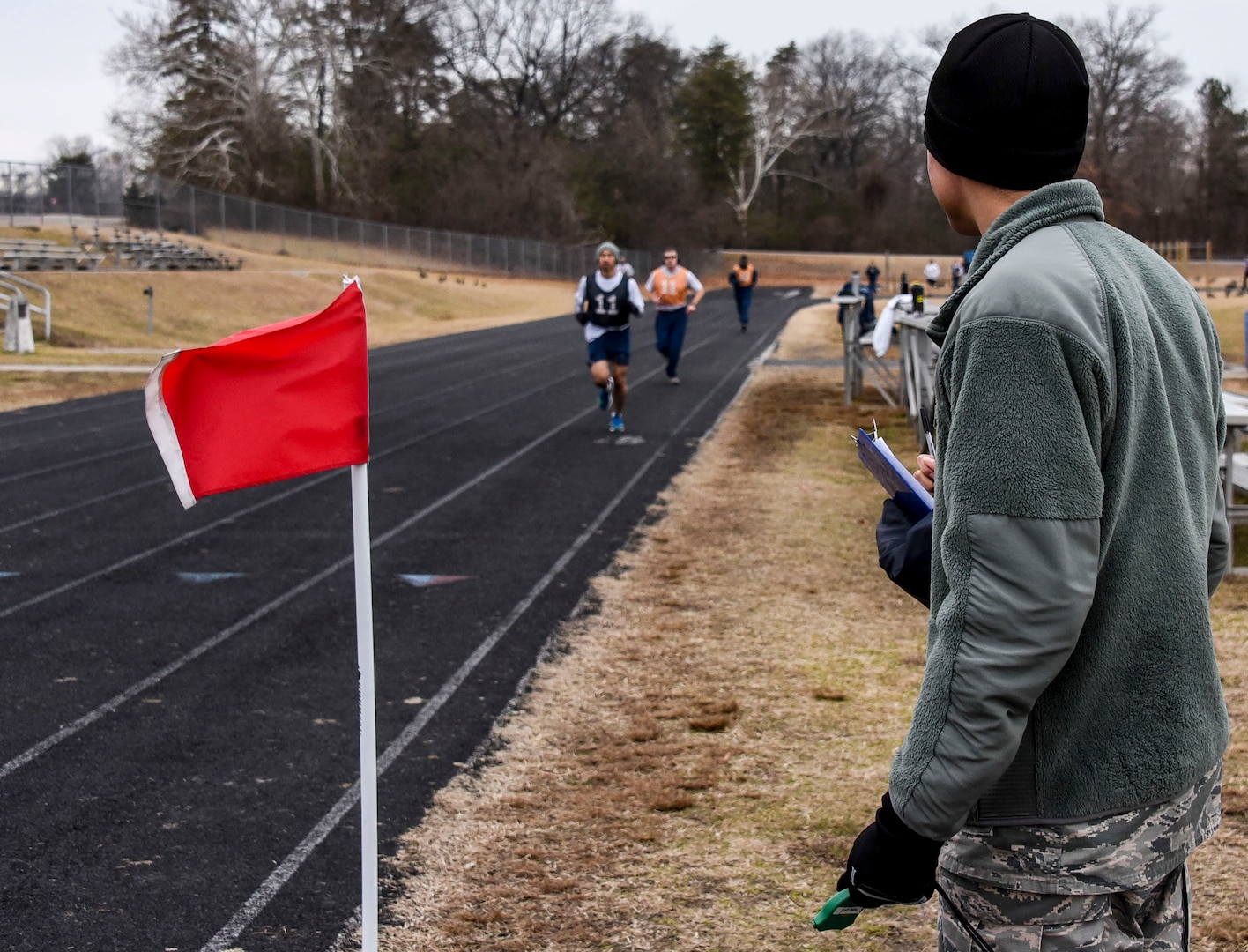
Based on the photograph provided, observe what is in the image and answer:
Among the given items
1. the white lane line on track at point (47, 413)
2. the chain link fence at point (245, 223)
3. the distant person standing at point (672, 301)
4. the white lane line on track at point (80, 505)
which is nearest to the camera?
the white lane line on track at point (80, 505)

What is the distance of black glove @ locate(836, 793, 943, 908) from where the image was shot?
75.5 inches

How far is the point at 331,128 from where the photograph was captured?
210 ft

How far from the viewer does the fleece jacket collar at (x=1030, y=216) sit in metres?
1.92

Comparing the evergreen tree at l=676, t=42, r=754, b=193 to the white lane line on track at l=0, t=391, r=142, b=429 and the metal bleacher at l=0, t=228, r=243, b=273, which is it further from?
the white lane line on track at l=0, t=391, r=142, b=429

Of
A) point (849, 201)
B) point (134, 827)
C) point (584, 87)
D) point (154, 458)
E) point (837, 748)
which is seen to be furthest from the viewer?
point (849, 201)

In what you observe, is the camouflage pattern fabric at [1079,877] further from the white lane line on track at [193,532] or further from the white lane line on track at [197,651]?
the white lane line on track at [193,532]

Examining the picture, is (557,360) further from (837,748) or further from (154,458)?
(837,748)

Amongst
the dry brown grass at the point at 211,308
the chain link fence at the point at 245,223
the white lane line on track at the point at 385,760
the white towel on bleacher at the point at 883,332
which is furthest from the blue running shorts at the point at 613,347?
the chain link fence at the point at 245,223

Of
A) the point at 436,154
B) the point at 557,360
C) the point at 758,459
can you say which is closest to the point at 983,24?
the point at 758,459

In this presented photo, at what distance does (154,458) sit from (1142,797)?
39.3 feet

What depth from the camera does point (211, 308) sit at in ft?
117

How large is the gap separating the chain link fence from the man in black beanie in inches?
1818

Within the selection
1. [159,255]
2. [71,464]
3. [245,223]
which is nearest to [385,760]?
[71,464]

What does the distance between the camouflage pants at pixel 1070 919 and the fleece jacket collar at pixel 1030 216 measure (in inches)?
32.0
